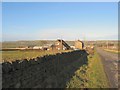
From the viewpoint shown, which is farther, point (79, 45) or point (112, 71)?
point (79, 45)

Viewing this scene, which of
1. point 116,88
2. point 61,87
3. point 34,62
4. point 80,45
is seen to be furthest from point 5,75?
point 80,45

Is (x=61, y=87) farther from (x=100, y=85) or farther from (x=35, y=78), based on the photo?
(x=100, y=85)

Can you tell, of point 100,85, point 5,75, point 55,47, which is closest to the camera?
point 5,75

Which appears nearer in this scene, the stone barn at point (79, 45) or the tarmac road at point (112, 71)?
the tarmac road at point (112, 71)

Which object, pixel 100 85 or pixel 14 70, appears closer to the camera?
pixel 14 70

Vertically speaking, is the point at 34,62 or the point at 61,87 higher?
the point at 34,62

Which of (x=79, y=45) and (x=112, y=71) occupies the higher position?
(x=112, y=71)

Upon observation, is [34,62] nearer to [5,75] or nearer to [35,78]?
[35,78]

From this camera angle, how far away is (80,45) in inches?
4892

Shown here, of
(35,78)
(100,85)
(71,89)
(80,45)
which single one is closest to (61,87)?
(71,89)

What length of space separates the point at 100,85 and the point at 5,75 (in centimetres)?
645

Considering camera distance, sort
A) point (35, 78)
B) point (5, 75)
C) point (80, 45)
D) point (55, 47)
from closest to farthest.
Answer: point (5, 75)
point (35, 78)
point (55, 47)
point (80, 45)

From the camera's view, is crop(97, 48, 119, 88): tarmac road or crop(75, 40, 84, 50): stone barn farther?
crop(75, 40, 84, 50): stone barn

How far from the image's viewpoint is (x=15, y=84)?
9.81 m
